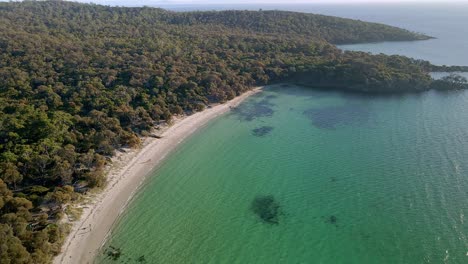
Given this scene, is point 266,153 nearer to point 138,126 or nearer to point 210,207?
point 210,207

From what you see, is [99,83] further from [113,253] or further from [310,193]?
[310,193]

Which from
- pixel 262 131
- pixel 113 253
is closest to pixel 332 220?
pixel 113 253

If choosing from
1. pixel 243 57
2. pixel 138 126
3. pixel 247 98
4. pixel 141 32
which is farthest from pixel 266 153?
pixel 141 32

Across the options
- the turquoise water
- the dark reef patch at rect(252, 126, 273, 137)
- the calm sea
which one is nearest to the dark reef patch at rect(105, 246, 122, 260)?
the calm sea

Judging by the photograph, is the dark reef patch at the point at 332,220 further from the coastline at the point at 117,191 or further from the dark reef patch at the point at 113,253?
Result: the coastline at the point at 117,191

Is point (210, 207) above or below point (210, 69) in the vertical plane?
below

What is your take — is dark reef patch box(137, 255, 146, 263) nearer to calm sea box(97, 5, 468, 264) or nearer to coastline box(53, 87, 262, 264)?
calm sea box(97, 5, 468, 264)
